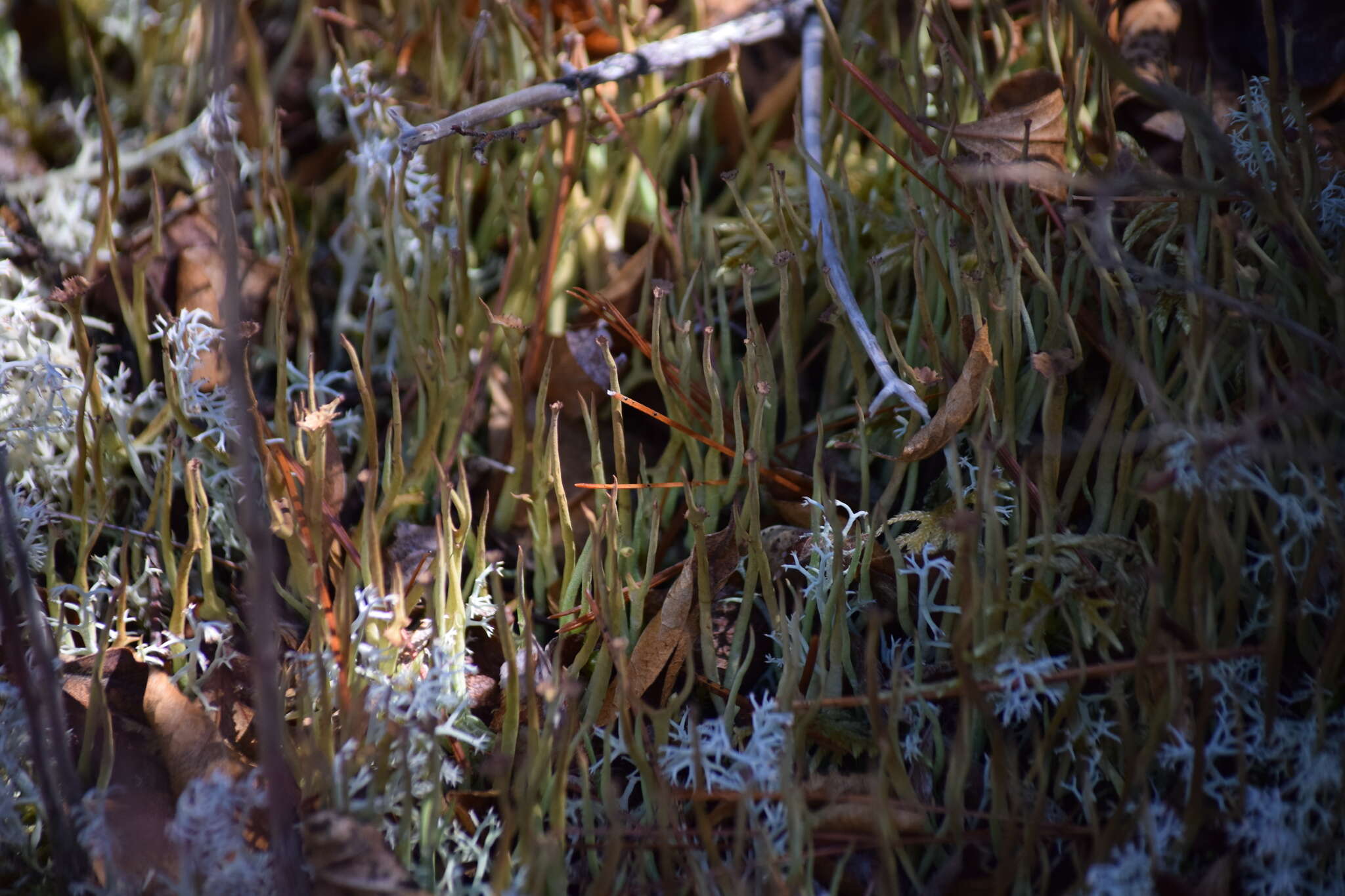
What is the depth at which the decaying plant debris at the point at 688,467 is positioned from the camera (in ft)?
2.01

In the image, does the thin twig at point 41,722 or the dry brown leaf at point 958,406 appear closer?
the thin twig at point 41,722

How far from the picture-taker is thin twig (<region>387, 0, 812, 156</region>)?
33.4 inches

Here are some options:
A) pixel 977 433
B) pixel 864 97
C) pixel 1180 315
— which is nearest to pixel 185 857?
pixel 977 433

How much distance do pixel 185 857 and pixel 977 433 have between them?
2.11 ft

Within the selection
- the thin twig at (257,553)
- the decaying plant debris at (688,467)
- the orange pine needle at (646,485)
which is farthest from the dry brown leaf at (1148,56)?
the thin twig at (257,553)

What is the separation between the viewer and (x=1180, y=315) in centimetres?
75

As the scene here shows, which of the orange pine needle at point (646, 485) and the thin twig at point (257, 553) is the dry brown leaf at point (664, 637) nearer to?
the orange pine needle at point (646, 485)

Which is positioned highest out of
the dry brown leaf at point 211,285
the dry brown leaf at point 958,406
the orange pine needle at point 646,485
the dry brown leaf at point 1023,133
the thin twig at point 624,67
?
the thin twig at point 624,67

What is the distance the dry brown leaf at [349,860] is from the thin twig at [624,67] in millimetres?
560

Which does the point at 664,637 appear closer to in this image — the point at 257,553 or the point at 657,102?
the point at 257,553

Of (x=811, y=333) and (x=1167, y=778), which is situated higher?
(x=811, y=333)

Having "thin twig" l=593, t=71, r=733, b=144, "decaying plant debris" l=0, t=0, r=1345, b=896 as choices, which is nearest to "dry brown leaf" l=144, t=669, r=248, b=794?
"decaying plant debris" l=0, t=0, r=1345, b=896

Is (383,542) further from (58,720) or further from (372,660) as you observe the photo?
(58,720)

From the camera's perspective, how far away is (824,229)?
2.93 feet
